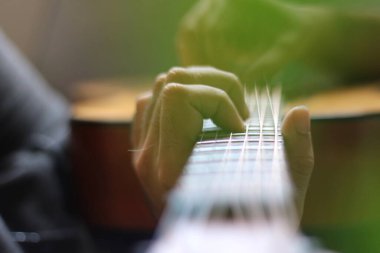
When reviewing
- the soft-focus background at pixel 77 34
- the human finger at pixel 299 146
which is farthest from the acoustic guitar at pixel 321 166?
the soft-focus background at pixel 77 34

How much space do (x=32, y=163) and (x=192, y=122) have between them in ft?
0.94

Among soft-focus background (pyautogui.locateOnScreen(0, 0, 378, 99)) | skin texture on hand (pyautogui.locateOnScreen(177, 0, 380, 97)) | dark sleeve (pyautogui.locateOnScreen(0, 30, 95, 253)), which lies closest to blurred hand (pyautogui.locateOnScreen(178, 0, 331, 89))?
skin texture on hand (pyautogui.locateOnScreen(177, 0, 380, 97))

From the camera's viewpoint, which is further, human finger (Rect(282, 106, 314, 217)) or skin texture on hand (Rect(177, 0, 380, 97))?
skin texture on hand (Rect(177, 0, 380, 97))

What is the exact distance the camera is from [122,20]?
99 cm

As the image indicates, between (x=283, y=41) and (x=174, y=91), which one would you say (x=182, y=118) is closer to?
(x=174, y=91)

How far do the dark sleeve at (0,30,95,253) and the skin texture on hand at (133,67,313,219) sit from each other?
0.19m

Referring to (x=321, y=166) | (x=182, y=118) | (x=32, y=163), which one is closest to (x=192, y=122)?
(x=182, y=118)

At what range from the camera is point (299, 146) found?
1.07 ft

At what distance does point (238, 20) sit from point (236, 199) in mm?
219

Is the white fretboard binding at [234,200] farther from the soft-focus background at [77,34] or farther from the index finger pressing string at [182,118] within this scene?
the soft-focus background at [77,34]

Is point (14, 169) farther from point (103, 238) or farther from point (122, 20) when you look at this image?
point (122, 20)

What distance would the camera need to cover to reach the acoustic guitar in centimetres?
41

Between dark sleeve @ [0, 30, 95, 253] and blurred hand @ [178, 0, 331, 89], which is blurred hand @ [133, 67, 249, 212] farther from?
dark sleeve @ [0, 30, 95, 253]

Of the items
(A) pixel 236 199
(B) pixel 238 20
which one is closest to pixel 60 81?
(B) pixel 238 20
